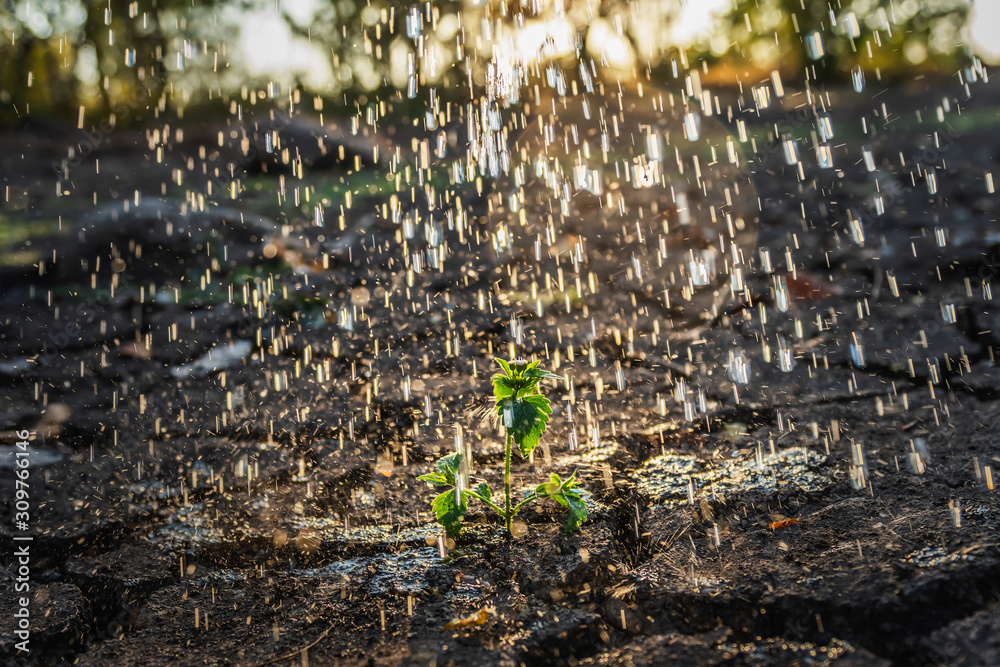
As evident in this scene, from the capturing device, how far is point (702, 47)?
491 inches

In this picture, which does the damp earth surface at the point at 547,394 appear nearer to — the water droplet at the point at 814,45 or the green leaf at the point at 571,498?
the green leaf at the point at 571,498

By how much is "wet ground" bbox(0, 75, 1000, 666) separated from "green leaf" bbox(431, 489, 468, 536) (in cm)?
17

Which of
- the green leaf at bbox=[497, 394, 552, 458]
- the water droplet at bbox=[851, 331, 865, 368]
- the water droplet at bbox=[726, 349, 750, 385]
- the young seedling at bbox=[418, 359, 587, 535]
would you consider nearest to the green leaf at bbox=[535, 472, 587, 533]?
the young seedling at bbox=[418, 359, 587, 535]

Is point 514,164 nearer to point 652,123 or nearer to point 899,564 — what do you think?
point 652,123

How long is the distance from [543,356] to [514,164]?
398 centimetres

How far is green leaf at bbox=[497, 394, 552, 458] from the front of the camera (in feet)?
4.91

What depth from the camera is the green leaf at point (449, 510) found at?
155cm

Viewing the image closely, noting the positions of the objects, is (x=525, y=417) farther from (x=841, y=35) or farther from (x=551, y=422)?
(x=841, y=35)

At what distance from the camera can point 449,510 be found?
155cm

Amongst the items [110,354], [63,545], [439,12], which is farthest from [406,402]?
[439,12]

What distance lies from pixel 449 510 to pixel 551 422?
99cm

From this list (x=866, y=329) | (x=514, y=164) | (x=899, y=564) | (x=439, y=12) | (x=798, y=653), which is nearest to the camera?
(x=798, y=653)

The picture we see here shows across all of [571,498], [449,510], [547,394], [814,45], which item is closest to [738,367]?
[547,394]

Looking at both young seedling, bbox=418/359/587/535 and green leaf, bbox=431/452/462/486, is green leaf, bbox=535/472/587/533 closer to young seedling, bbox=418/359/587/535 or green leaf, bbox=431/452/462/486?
young seedling, bbox=418/359/587/535
